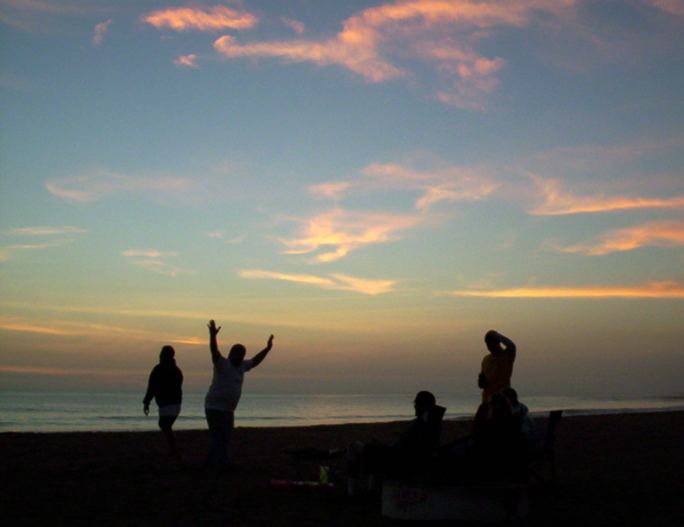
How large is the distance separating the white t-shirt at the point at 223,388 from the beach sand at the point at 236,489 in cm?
82

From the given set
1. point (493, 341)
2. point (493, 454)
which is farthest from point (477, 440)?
point (493, 341)

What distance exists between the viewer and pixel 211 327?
7590mm

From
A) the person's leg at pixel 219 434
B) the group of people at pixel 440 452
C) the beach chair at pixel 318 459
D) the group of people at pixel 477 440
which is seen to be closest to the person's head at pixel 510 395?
the group of people at pixel 477 440

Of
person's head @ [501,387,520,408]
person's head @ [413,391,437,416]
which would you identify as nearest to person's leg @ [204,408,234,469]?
person's head @ [413,391,437,416]

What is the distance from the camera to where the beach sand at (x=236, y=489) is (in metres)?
5.15

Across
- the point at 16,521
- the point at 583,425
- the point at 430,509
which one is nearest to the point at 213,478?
the point at 16,521

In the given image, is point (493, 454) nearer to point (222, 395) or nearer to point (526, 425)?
point (526, 425)

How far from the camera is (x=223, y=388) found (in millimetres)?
7754

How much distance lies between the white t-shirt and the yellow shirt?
3063mm

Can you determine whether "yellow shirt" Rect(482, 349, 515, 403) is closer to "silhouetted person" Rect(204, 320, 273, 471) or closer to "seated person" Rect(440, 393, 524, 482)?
"seated person" Rect(440, 393, 524, 482)

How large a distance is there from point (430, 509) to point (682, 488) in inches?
129

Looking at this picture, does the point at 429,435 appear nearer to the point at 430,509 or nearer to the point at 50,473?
the point at 430,509

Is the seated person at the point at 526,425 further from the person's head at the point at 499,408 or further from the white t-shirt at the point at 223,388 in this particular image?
the white t-shirt at the point at 223,388

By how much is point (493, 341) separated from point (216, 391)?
11.1 ft
